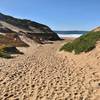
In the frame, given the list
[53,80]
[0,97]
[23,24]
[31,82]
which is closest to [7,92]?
[0,97]

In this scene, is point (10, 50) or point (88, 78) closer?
point (88, 78)

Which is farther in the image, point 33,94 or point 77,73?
point 77,73

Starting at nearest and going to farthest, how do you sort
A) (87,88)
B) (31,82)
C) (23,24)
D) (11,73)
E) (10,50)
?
(87,88) → (31,82) → (11,73) → (10,50) → (23,24)

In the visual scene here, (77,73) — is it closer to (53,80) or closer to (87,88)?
(53,80)

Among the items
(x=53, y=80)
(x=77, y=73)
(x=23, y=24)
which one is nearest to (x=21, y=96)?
(x=53, y=80)

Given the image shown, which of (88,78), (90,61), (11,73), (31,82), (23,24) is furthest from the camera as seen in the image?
(23,24)

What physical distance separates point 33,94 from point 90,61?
12.9m

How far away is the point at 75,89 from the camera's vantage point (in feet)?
46.4

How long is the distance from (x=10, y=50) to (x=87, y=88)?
28.0 metres

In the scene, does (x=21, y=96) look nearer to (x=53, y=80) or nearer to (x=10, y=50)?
(x=53, y=80)

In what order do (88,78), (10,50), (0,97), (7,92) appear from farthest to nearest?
(10,50) → (88,78) → (7,92) → (0,97)

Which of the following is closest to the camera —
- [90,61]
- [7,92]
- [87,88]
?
[7,92]

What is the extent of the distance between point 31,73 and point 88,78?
15.0 ft

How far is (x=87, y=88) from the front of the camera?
47.2 feet
